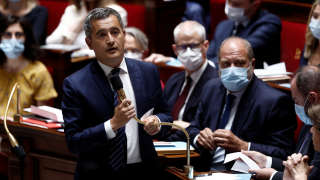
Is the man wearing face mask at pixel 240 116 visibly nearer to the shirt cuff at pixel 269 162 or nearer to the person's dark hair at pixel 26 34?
the shirt cuff at pixel 269 162

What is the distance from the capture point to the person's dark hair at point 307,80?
231cm

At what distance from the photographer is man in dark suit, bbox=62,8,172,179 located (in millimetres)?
1987

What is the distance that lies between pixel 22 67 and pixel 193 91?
106 centimetres

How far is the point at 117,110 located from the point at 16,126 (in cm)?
92

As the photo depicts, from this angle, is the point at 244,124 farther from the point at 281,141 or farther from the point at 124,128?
the point at 124,128

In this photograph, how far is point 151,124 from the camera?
6.20ft

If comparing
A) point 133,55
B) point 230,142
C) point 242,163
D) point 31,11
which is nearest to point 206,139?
point 230,142

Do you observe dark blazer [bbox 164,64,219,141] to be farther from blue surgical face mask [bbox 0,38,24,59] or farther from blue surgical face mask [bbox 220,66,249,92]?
blue surgical face mask [bbox 0,38,24,59]

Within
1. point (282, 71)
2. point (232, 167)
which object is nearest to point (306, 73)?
point (232, 167)

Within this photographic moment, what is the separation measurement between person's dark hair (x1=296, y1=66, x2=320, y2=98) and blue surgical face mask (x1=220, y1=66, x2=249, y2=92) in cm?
28

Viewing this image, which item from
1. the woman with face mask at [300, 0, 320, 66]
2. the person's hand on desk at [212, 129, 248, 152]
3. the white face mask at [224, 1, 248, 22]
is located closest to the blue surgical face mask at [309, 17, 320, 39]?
the woman with face mask at [300, 0, 320, 66]

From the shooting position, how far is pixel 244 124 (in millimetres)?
2520

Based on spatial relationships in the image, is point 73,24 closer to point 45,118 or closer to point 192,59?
point 192,59

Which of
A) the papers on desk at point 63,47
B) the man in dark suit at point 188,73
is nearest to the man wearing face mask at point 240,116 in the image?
the man in dark suit at point 188,73
